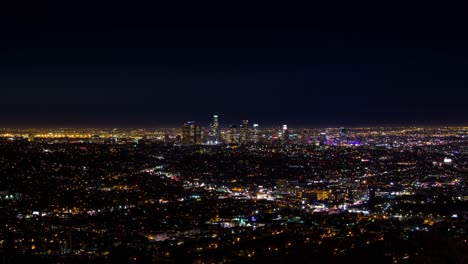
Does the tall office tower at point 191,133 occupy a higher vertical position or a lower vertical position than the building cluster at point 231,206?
higher

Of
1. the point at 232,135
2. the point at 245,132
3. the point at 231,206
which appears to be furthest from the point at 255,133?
the point at 231,206

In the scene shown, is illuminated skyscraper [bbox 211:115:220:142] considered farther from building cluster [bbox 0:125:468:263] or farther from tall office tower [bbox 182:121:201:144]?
building cluster [bbox 0:125:468:263]

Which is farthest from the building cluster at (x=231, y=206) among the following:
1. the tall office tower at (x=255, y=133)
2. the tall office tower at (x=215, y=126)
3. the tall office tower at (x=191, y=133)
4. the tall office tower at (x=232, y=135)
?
the tall office tower at (x=215, y=126)

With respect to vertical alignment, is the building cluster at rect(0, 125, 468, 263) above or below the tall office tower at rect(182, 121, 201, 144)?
below

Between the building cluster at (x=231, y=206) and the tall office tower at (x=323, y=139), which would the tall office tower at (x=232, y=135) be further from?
the building cluster at (x=231, y=206)

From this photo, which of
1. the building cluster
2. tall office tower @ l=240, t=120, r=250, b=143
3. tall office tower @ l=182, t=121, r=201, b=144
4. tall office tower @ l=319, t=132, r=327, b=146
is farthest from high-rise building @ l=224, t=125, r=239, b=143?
the building cluster

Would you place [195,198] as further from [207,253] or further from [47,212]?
[207,253]

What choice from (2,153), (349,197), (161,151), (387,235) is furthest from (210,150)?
(387,235)

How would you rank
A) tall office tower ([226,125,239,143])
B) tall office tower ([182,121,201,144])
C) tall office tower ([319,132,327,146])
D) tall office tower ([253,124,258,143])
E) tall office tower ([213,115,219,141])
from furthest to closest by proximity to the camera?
1. tall office tower ([213,115,219,141])
2. tall office tower ([226,125,239,143])
3. tall office tower ([253,124,258,143])
4. tall office tower ([182,121,201,144])
5. tall office tower ([319,132,327,146])
